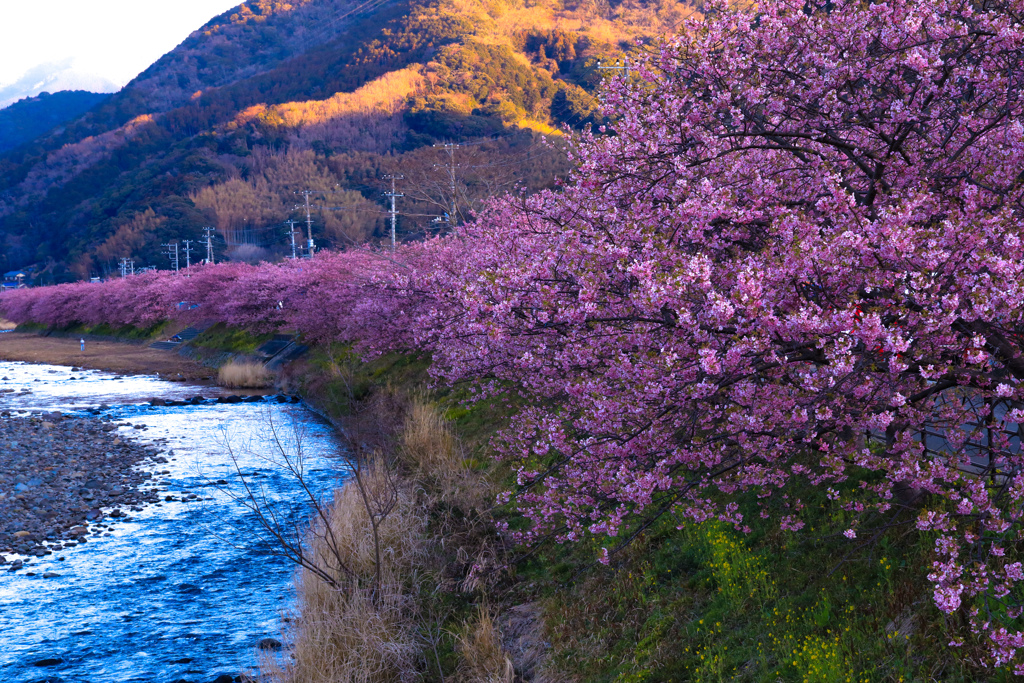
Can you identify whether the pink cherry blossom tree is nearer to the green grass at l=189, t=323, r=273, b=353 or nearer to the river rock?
the river rock

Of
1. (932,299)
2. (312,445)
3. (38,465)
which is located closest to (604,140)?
(932,299)

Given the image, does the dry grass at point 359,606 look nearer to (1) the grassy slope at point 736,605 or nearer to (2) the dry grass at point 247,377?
(1) the grassy slope at point 736,605

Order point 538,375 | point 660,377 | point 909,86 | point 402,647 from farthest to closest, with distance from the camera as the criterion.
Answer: point 538,375 < point 402,647 < point 909,86 < point 660,377

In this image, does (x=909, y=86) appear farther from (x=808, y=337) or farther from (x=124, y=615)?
(x=124, y=615)

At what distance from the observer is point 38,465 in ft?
67.4

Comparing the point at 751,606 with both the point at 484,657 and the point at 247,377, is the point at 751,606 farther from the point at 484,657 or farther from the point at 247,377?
the point at 247,377

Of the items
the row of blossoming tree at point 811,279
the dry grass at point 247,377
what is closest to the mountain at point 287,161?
the dry grass at point 247,377

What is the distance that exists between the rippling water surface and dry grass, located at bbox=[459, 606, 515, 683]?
300 cm

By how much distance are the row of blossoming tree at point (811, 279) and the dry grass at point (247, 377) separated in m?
28.1

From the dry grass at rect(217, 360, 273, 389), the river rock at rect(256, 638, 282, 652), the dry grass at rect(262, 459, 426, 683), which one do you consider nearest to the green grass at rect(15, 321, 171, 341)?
the dry grass at rect(217, 360, 273, 389)

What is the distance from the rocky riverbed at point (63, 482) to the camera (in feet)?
48.8

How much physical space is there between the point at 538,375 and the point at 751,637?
5.01 m

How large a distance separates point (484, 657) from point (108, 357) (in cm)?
4892

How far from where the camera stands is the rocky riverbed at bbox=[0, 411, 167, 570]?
1486 centimetres
